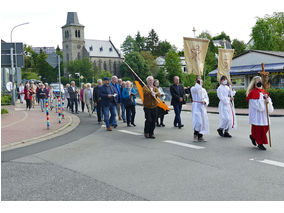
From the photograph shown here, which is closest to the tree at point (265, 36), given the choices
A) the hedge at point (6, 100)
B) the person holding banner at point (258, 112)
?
the hedge at point (6, 100)

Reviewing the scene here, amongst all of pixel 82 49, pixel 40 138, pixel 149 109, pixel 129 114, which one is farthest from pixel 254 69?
pixel 82 49

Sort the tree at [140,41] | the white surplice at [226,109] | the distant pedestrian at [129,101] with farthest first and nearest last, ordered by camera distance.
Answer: the tree at [140,41] → the distant pedestrian at [129,101] → the white surplice at [226,109]

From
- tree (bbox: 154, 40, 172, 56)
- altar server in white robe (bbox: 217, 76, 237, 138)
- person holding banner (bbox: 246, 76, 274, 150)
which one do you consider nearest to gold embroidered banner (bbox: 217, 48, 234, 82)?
altar server in white robe (bbox: 217, 76, 237, 138)

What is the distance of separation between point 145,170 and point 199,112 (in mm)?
3652

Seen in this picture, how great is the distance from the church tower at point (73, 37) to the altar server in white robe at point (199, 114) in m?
117

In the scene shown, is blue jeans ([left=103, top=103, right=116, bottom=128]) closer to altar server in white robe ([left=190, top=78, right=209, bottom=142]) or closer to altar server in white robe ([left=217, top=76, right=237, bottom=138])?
altar server in white robe ([left=190, top=78, right=209, bottom=142])

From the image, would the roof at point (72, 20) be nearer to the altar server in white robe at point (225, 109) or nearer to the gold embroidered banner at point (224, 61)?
the gold embroidered banner at point (224, 61)

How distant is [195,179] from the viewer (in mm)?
5652

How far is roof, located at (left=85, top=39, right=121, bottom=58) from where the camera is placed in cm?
12381

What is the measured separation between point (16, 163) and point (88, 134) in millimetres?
4293

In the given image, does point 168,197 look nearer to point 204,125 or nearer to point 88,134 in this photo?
point 204,125

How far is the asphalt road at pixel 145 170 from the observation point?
4.98m

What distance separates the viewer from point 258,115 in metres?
8.22

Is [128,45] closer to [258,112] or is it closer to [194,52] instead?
[194,52]
